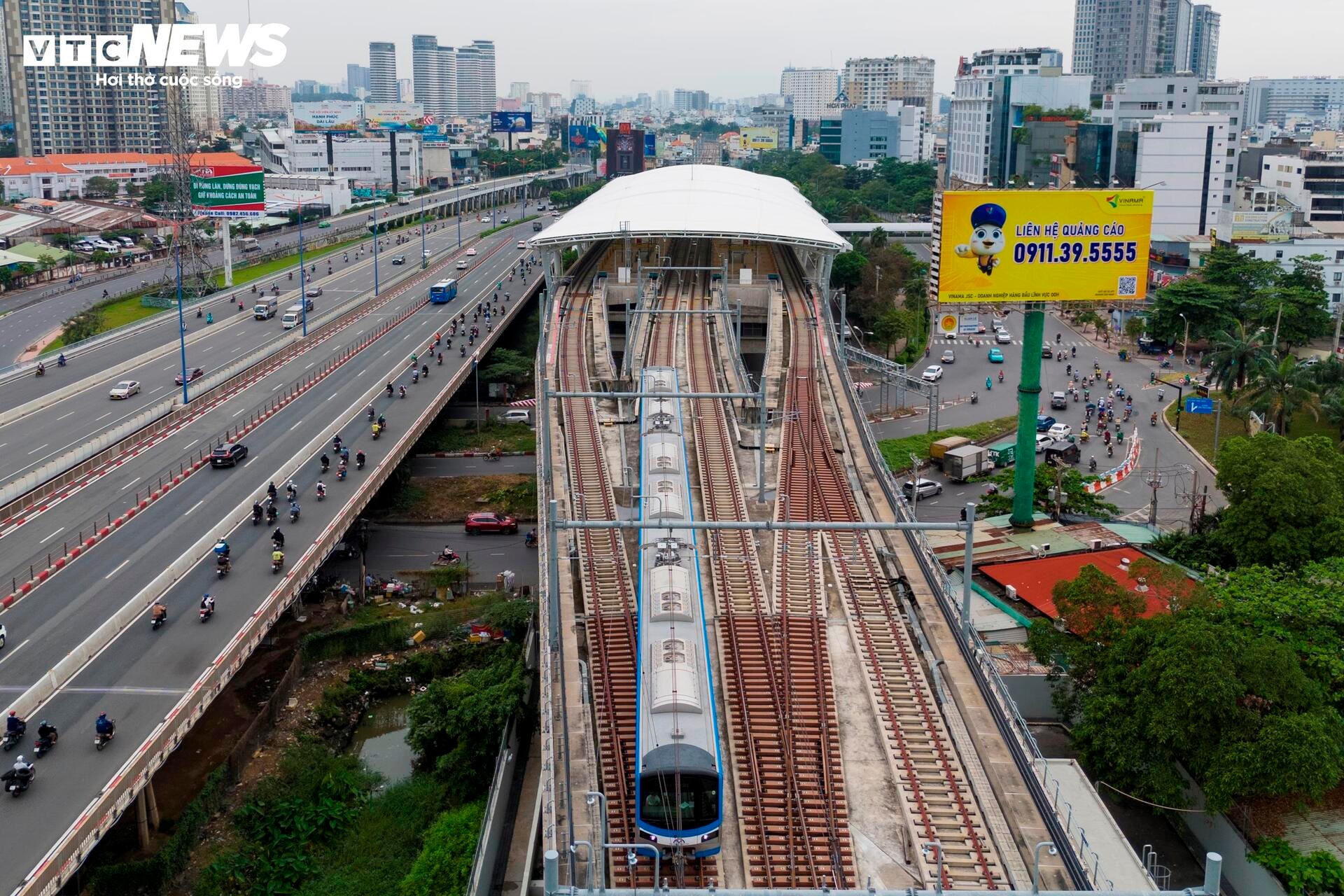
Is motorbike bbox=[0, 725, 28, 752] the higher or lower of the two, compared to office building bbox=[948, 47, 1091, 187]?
lower

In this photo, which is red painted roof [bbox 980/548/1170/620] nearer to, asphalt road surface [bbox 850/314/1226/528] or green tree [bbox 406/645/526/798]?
asphalt road surface [bbox 850/314/1226/528]

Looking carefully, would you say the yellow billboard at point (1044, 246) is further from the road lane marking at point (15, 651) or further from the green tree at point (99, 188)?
the green tree at point (99, 188)

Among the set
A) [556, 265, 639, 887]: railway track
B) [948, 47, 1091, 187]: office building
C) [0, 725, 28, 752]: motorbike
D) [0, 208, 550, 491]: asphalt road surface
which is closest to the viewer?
[556, 265, 639, 887]: railway track

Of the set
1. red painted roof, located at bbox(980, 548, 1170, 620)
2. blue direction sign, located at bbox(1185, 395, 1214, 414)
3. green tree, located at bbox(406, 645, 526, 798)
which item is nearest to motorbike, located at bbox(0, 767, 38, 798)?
green tree, located at bbox(406, 645, 526, 798)

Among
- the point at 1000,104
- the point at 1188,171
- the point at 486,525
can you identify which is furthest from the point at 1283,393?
the point at 1000,104

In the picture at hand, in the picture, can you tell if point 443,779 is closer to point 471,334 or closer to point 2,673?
point 2,673
